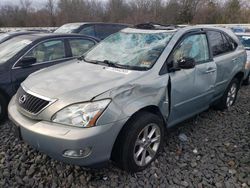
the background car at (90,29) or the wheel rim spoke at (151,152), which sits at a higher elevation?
the background car at (90,29)

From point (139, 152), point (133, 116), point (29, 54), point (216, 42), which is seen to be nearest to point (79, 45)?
point (29, 54)

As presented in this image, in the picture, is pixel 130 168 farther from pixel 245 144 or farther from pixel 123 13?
pixel 123 13

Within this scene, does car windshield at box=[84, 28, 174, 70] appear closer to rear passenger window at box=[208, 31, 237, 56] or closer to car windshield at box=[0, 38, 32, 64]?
rear passenger window at box=[208, 31, 237, 56]

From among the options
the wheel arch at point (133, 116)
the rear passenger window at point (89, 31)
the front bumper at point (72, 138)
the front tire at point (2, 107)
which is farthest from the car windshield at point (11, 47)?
the rear passenger window at point (89, 31)

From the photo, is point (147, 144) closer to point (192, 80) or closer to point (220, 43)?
point (192, 80)

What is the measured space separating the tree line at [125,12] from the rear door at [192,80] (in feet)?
84.8

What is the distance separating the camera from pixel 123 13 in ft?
104

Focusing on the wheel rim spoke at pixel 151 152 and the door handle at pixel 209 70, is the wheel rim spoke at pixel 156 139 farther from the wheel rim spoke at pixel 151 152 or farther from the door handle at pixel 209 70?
the door handle at pixel 209 70

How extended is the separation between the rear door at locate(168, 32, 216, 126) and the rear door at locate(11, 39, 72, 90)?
261 centimetres

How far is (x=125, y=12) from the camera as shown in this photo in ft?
105

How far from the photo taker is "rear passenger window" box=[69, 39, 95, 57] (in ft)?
17.3

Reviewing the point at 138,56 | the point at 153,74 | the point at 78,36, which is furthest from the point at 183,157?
the point at 78,36

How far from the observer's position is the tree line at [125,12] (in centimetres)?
2880

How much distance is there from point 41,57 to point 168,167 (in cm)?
315
